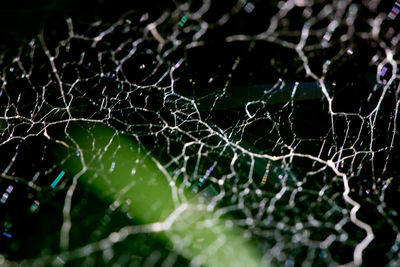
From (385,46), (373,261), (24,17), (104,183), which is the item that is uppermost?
(24,17)

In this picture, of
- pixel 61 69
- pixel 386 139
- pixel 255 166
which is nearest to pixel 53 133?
pixel 61 69

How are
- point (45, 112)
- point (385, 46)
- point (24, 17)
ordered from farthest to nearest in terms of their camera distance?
point (45, 112), point (385, 46), point (24, 17)

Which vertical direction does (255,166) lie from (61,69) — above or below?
below

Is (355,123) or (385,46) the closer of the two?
(385,46)

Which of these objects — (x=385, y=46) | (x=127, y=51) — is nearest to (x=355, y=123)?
(x=385, y=46)

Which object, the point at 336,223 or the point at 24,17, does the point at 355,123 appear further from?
the point at 24,17

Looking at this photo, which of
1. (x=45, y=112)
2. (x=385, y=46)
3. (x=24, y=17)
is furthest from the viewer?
(x=45, y=112)

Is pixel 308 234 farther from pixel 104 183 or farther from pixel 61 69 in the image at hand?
pixel 61 69
